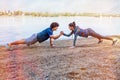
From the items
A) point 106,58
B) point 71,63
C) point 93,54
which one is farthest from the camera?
point 93,54

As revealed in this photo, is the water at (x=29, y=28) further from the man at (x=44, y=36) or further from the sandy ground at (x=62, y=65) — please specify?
the sandy ground at (x=62, y=65)

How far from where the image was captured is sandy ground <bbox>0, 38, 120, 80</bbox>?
6.25m

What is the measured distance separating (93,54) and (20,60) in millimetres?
1893

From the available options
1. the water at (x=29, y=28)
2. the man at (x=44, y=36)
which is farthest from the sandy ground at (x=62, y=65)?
the water at (x=29, y=28)

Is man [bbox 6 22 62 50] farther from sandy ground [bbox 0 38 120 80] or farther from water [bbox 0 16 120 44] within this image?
water [bbox 0 16 120 44]

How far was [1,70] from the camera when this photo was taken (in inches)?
267

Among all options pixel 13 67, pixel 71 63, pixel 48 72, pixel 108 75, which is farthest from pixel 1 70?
pixel 108 75

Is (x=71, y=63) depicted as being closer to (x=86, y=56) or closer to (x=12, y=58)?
(x=86, y=56)

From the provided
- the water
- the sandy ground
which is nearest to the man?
the sandy ground

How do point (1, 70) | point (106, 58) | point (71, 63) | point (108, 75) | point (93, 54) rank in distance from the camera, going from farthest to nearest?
point (93, 54)
point (106, 58)
point (71, 63)
point (1, 70)
point (108, 75)

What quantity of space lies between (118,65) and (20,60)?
7.60 feet

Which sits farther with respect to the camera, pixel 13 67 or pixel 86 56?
pixel 86 56

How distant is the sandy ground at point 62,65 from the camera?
20.5 ft

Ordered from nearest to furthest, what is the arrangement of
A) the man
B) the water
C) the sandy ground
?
the sandy ground < the man < the water
